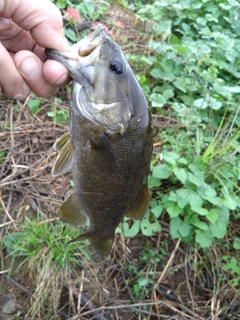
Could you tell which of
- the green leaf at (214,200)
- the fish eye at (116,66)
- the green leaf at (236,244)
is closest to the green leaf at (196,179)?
the green leaf at (214,200)

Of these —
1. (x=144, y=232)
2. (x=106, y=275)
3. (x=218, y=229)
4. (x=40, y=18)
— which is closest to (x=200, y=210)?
(x=218, y=229)

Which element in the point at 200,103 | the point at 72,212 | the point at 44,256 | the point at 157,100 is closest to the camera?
the point at 72,212

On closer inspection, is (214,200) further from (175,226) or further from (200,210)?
(175,226)

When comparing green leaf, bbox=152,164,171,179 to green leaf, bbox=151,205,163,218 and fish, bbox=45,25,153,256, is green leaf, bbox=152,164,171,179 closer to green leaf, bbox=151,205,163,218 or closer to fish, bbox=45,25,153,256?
green leaf, bbox=151,205,163,218

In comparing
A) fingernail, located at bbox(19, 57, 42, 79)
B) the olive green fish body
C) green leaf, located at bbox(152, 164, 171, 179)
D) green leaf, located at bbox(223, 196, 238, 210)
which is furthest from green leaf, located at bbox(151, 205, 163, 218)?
fingernail, located at bbox(19, 57, 42, 79)

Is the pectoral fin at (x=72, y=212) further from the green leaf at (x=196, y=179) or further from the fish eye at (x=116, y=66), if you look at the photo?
the green leaf at (x=196, y=179)

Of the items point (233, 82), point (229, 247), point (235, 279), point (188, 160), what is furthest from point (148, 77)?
point (235, 279)

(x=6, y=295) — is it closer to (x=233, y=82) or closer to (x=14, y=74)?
(x=14, y=74)
